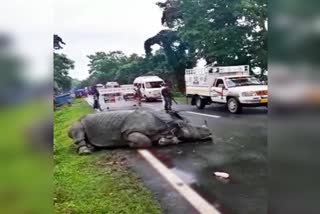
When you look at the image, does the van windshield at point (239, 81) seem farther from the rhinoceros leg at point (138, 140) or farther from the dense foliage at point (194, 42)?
the rhinoceros leg at point (138, 140)

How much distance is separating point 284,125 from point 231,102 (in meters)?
0.44

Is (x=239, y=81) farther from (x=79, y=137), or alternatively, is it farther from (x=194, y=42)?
(x=79, y=137)

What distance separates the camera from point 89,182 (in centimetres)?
155

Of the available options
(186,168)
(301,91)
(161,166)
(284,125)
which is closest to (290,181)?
(284,125)

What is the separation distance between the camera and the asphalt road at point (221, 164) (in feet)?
5.13

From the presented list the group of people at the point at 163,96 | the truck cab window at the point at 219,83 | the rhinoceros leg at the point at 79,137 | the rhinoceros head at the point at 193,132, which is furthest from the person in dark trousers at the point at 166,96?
the rhinoceros leg at the point at 79,137

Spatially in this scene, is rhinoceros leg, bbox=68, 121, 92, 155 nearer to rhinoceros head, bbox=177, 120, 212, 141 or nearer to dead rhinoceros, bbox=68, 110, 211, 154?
dead rhinoceros, bbox=68, 110, 211, 154

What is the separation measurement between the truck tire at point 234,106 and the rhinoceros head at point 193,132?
0.15m

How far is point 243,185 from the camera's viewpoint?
1.62 m

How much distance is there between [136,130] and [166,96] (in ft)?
0.65

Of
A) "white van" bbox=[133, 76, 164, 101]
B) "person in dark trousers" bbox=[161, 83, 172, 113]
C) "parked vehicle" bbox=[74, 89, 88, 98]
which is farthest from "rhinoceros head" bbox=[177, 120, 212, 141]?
"parked vehicle" bbox=[74, 89, 88, 98]

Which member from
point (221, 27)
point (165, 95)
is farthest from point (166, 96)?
point (221, 27)

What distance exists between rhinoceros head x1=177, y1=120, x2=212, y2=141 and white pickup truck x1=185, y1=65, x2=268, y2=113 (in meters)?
0.10

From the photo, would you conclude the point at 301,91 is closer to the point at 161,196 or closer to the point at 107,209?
the point at 161,196
